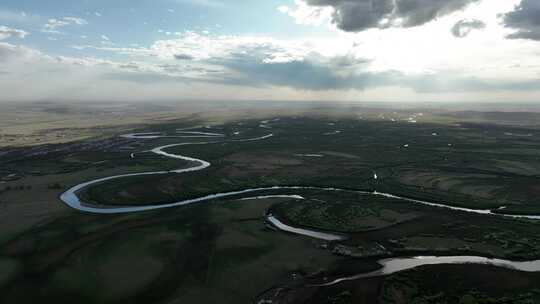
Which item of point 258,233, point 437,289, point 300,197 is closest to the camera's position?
point 437,289

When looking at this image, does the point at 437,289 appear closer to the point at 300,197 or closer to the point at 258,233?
the point at 258,233

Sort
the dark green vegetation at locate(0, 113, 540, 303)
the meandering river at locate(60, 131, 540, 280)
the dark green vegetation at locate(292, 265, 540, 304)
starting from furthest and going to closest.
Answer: the meandering river at locate(60, 131, 540, 280) < the dark green vegetation at locate(0, 113, 540, 303) < the dark green vegetation at locate(292, 265, 540, 304)

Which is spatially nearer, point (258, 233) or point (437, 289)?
point (437, 289)

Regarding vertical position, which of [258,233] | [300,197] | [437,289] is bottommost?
[437,289]

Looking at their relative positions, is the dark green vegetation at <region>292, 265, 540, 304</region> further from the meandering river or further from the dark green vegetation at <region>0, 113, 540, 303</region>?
the meandering river

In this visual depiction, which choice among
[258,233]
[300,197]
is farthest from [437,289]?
[300,197]

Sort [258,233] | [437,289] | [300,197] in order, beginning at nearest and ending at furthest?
1. [437,289]
2. [258,233]
3. [300,197]

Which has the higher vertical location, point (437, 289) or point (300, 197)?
point (300, 197)

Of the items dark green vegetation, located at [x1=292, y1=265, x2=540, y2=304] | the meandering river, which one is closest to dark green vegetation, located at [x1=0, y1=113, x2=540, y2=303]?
dark green vegetation, located at [x1=292, y1=265, x2=540, y2=304]
